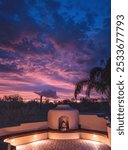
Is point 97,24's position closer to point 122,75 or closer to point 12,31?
point 12,31

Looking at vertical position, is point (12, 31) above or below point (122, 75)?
above

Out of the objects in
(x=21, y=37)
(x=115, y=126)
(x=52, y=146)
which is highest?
(x=21, y=37)

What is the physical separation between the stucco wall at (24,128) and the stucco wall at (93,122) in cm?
225

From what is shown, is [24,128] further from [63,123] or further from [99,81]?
[99,81]

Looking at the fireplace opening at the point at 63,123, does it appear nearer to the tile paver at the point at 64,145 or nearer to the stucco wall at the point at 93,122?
the stucco wall at the point at 93,122

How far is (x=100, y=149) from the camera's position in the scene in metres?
10.4

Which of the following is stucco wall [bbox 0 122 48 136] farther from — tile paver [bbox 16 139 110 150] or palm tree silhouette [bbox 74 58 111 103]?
palm tree silhouette [bbox 74 58 111 103]

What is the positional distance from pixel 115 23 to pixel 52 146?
349 inches

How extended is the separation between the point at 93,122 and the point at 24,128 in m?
3.99

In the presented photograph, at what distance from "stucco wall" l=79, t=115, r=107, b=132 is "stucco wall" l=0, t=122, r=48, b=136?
2255 mm

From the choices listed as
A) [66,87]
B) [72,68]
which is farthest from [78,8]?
[66,87]

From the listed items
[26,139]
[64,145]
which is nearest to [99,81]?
[64,145]

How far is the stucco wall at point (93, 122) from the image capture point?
12.8 metres

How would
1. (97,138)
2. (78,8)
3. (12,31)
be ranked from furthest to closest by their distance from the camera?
1. (78,8)
2. (12,31)
3. (97,138)
